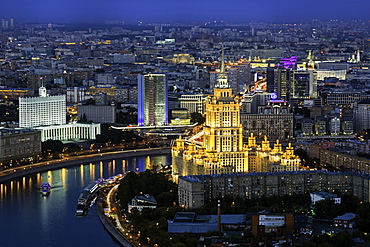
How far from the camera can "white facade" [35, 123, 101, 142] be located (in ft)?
102

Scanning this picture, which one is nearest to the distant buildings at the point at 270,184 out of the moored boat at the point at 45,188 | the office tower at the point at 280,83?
the moored boat at the point at 45,188

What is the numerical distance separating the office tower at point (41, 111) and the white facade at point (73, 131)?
606 millimetres

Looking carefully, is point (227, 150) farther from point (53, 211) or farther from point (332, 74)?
point (332, 74)

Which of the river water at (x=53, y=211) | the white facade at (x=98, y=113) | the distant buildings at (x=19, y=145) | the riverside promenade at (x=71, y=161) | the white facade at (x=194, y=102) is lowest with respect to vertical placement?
the river water at (x=53, y=211)

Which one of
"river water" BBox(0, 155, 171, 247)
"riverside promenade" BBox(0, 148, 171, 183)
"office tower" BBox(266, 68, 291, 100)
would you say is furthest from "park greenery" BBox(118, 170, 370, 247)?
"office tower" BBox(266, 68, 291, 100)

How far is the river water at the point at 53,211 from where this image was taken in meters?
18.8

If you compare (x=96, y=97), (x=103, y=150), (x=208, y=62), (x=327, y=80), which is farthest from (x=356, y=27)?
(x=103, y=150)

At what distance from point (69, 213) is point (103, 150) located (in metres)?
8.03

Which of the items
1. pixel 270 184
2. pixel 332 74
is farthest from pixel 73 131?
pixel 332 74

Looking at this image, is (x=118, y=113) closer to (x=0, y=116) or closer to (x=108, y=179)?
(x=0, y=116)

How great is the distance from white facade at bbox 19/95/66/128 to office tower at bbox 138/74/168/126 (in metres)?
2.38

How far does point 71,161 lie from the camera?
26844 millimetres

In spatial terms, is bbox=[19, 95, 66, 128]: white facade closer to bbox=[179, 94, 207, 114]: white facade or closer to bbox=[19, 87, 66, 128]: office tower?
bbox=[19, 87, 66, 128]: office tower

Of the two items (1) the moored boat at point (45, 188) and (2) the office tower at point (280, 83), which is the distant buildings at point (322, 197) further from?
(2) the office tower at point (280, 83)
